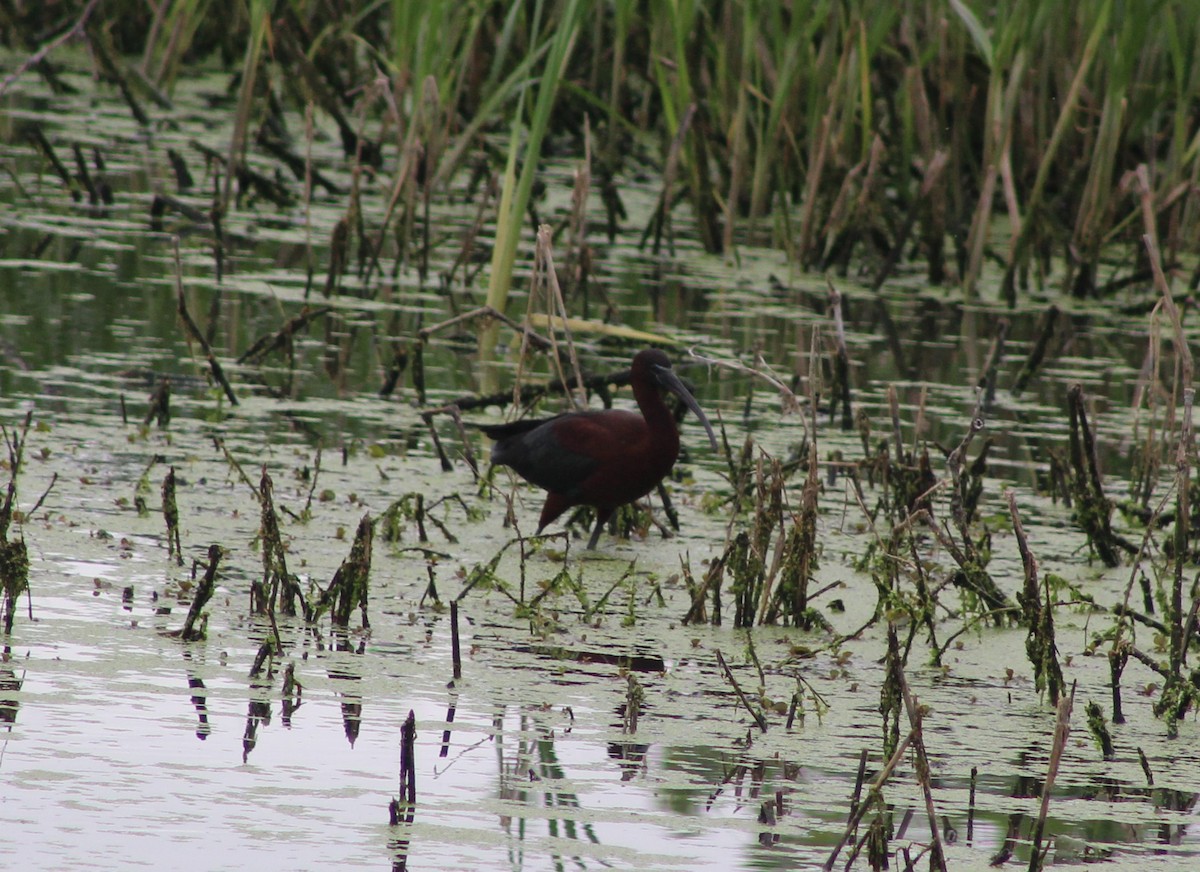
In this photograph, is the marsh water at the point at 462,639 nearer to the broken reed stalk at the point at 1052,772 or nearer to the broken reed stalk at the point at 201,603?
the broken reed stalk at the point at 201,603

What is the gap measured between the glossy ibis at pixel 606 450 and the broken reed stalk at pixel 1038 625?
1.47m

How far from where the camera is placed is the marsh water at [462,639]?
3.42 metres

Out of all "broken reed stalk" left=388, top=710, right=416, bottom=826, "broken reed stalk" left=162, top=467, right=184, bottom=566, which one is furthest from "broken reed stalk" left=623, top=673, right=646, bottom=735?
"broken reed stalk" left=162, top=467, right=184, bottom=566

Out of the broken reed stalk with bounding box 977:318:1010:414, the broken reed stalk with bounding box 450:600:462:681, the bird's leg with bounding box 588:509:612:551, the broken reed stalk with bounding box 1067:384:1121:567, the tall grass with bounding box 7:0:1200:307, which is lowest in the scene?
the broken reed stalk with bounding box 450:600:462:681

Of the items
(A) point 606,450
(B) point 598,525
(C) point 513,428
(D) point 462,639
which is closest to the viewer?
(D) point 462,639

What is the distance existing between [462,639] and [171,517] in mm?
834

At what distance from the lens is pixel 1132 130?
1042 centimetres

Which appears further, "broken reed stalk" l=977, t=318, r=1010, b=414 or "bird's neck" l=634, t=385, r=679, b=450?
"broken reed stalk" l=977, t=318, r=1010, b=414

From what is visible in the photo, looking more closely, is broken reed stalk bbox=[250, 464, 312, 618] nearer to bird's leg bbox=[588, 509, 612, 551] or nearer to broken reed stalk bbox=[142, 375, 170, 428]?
bird's leg bbox=[588, 509, 612, 551]

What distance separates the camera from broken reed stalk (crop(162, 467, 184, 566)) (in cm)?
494

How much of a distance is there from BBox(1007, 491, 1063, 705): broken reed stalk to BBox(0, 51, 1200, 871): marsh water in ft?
0.34

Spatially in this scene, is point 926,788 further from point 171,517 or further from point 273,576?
point 171,517

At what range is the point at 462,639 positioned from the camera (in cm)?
467

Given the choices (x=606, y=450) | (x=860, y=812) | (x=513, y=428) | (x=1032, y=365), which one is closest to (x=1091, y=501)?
(x=606, y=450)
